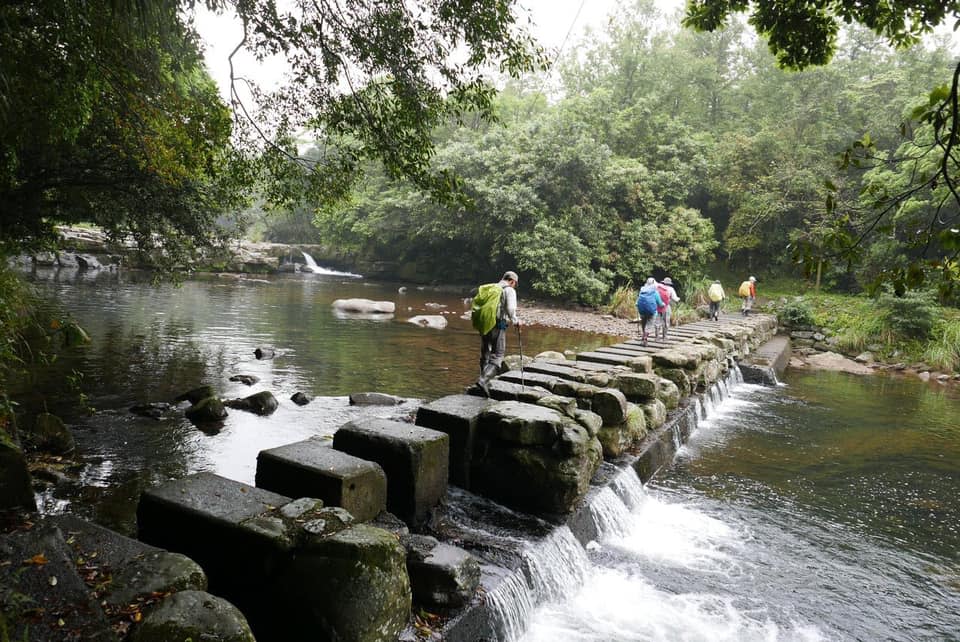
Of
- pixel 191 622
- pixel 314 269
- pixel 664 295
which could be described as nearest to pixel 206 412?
pixel 191 622

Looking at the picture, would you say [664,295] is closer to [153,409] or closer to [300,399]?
[300,399]

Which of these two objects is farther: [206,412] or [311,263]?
[311,263]

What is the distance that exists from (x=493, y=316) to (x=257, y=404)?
4.02 meters

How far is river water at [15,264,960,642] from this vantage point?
15.8 ft

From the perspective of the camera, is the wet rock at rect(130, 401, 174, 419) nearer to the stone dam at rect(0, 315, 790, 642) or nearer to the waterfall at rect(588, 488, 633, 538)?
the stone dam at rect(0, 315, 790, 642)

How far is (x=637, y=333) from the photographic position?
20.5m


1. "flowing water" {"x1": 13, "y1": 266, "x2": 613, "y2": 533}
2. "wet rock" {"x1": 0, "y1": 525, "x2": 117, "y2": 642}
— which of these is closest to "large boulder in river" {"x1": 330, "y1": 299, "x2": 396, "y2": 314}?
"flowing water" {"x1": 13, "y1": 266, "x2": 613, "y2": 533}

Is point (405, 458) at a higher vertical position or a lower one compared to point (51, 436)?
higher

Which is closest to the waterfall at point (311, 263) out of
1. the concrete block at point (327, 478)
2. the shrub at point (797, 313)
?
the shrub at point (797, 313)

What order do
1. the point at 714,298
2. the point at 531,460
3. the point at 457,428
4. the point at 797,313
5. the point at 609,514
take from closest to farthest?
the point at 531,460 < the point at 457,428 < the point at 609,514 < the point at 714,298 < the point at 797,313

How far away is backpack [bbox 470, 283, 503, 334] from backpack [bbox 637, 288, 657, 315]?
5.94m

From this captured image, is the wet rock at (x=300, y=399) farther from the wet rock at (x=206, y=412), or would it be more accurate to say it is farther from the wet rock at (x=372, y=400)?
the wet rock at (x=206, y=412)

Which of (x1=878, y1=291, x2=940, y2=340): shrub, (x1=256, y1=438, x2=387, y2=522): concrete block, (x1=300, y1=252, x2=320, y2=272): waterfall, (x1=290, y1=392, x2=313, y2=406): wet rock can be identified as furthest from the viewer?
(x1=300, y1=252, x2=320, y2=272): waterfall

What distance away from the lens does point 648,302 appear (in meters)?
12.8
